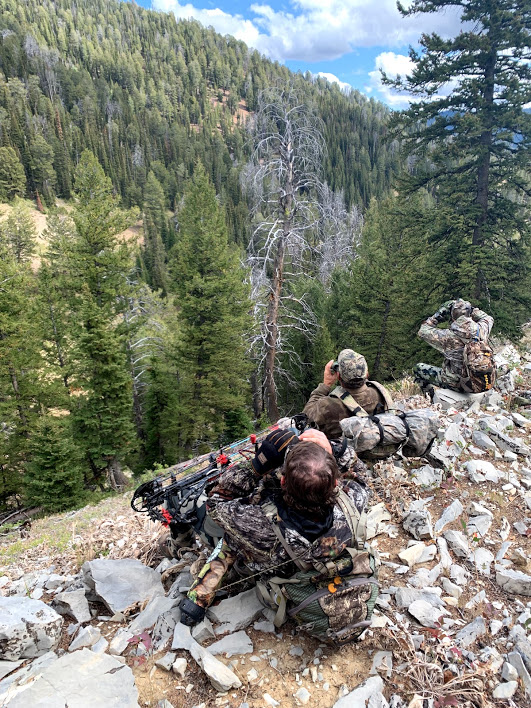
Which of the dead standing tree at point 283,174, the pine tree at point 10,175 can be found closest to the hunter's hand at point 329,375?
the dead standing tree at point 283,174

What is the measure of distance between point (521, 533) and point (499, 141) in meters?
12.1

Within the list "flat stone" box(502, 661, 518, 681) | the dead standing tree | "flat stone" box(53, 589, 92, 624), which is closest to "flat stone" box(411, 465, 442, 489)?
"flat stone" box(502, 661, 518, 681)

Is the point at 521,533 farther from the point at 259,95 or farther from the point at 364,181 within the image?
the point at 364,181

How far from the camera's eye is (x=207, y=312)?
60.1 ft

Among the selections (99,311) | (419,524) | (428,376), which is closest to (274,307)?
(428,376)

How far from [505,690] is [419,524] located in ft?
5.45

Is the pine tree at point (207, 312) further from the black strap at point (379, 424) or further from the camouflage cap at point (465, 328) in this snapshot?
the black strap at point (379, 424)

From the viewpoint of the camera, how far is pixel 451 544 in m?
3.87

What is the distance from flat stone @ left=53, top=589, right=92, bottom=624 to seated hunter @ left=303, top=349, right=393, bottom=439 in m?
3.18

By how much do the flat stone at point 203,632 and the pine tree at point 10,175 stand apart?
277 feet

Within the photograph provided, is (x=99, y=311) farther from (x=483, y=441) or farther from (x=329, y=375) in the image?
(x=483, y=441)

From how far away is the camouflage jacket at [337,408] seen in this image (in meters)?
5.23

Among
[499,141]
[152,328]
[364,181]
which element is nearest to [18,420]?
[152,328]

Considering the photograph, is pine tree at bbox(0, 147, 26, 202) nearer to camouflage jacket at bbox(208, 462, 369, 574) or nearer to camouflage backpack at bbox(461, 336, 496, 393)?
camouflage backpack at bbox(461, 336, 496, 393)
